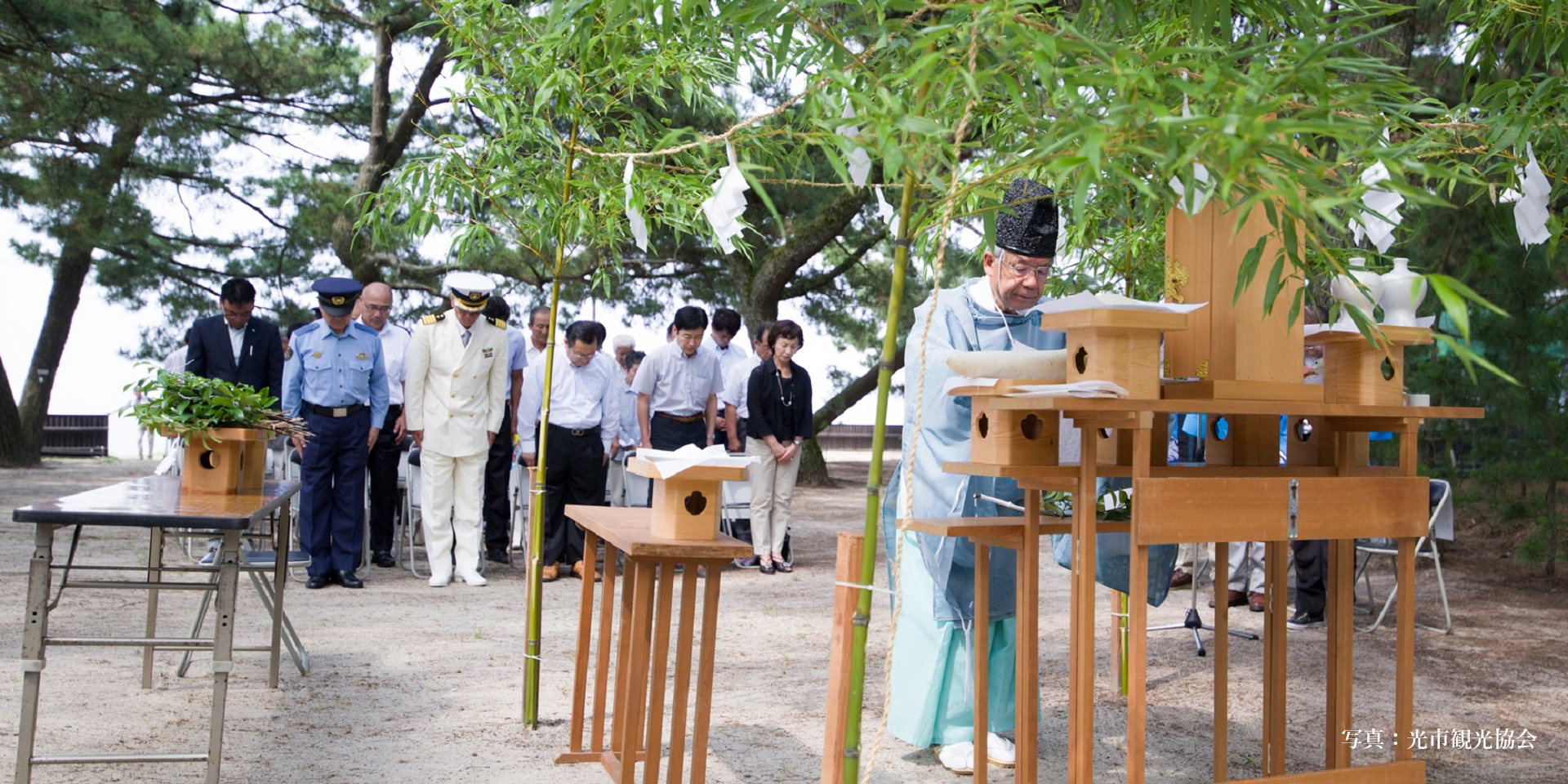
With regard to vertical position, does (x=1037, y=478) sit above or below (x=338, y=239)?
below

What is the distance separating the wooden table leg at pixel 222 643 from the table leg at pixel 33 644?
380 millimetres

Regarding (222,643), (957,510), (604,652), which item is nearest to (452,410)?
(604,652)

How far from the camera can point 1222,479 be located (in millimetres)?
2566

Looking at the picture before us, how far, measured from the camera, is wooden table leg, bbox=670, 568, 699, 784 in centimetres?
305

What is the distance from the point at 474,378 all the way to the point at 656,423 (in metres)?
1.28

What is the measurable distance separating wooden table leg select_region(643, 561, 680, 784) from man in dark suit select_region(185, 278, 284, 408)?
4.30 m

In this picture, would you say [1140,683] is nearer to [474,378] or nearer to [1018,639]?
[1018,639]

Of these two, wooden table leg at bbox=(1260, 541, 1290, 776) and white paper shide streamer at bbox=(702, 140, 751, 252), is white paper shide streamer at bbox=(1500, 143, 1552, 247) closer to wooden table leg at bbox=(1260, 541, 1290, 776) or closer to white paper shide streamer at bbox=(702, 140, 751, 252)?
wooden table leg at bbox=(1260, 541, 1290, 776)

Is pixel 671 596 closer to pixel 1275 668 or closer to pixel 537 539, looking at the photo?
pixel 537 539

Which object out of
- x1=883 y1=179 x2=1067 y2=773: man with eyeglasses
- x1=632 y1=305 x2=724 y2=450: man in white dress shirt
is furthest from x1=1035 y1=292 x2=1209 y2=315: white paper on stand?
x1=632 y1=305 x2=724 y2=450: man in white dress shirt

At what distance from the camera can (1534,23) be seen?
10.8 ft

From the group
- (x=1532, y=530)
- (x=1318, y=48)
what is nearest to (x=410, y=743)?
(x=1318, y=48)

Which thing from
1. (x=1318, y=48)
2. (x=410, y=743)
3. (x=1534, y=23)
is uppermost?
(x=1534, y=23)

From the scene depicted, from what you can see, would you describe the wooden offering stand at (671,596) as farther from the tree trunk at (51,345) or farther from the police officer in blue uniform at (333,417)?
the tree trunk at (51,345)
